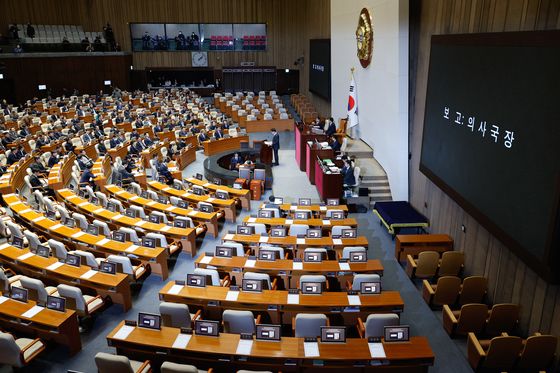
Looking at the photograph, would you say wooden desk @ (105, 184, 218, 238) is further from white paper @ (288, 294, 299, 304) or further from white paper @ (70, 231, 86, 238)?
white paper @ (288, 294, 299, 304)

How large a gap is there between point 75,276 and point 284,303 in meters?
3.96

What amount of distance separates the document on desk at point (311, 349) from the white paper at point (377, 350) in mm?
745

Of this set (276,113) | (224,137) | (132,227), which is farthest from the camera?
(276,113)

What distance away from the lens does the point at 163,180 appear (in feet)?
51.5

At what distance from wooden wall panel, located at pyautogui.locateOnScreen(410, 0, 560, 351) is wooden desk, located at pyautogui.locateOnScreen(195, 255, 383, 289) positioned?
84.9 inches

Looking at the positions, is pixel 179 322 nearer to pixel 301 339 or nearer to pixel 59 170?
pixel 301 339

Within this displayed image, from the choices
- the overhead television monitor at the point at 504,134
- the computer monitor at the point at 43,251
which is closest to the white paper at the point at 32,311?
the computer monitor at the point at 43,251

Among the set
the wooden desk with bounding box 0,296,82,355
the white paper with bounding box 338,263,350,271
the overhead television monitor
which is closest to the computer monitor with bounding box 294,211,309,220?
the white paper with bounding box 338,263,350,271

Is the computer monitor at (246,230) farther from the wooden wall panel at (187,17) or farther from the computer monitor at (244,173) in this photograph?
the wooden wall panel at (187,17)

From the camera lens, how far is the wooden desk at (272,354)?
20.1ft

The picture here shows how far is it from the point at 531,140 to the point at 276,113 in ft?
71.8

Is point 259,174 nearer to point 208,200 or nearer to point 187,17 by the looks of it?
point 208,200

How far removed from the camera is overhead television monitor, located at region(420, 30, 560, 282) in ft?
21.2

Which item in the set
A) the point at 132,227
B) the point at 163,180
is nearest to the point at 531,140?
the point at 132,227
